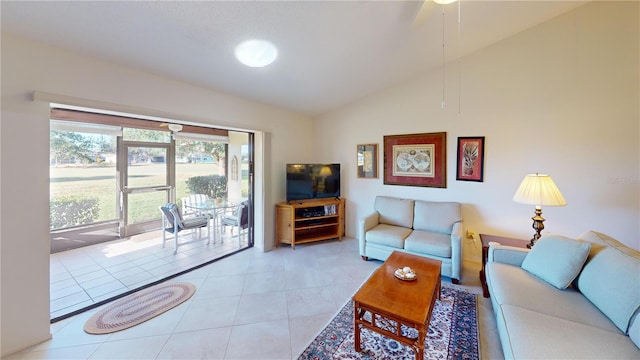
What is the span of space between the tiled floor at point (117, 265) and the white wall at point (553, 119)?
361 centimetres

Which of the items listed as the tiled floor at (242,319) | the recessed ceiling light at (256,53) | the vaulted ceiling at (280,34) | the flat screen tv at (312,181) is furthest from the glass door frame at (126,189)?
the recessed ceiling light at (256,53)

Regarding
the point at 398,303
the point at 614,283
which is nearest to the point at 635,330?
the point at 614,283

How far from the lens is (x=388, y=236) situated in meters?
3.26

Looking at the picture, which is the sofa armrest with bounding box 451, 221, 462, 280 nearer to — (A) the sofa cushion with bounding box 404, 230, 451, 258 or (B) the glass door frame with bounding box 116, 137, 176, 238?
(A) the sofa cushion with bounding box 404, 230, 451, 258

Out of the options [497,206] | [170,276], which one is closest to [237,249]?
[170,276]

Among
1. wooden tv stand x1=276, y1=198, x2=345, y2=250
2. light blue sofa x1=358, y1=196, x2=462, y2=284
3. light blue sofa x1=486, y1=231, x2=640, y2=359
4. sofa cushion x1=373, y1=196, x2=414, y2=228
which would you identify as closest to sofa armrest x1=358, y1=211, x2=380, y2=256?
light blue sofa x1=358, y1=196, x2=462, y2=284

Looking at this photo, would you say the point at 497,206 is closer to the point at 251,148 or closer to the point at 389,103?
the point at 389,103

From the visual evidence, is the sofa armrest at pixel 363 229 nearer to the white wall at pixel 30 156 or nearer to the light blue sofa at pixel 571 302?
the light blue sofa at pixel 571 302

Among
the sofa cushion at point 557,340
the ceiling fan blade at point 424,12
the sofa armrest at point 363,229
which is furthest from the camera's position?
the sofa armrest at point 363,229

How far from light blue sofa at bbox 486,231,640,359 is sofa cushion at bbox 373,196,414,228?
1.47 meters

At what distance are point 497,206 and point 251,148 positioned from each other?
3.73m

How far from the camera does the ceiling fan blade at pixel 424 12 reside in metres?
1.99

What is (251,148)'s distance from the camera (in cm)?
397

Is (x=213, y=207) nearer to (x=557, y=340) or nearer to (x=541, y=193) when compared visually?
(x=557, y=340)
